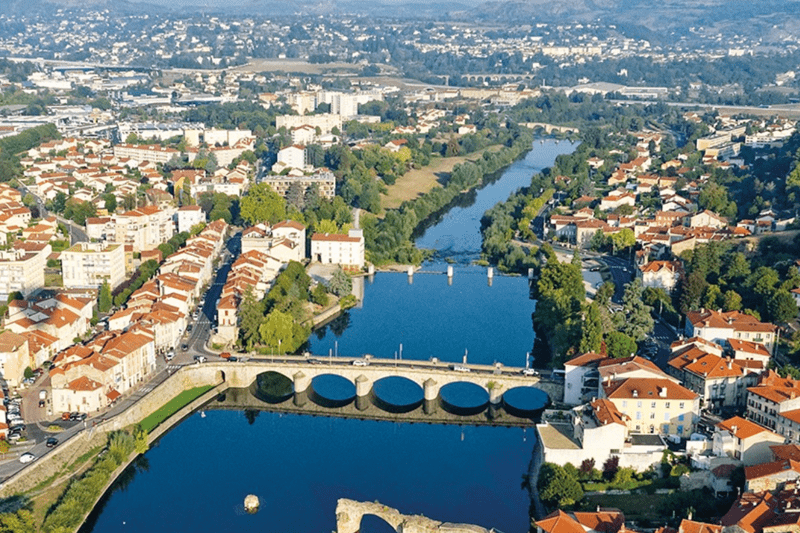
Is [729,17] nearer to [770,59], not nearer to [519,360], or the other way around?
[770,59]

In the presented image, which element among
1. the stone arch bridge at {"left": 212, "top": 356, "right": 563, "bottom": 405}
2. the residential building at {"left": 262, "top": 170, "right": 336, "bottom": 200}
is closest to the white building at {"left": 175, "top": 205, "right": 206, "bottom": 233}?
the residential building at {"left": 262, "top": 170, "right": 336, "bottom": 200}

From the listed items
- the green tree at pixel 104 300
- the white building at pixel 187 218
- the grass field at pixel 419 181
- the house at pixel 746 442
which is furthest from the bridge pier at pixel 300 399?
the grass field at pixel 419 181

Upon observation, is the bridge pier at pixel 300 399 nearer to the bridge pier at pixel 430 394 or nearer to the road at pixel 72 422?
the road at pixel 72 422

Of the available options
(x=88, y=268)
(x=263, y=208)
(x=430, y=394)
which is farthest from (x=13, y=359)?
(x=263, y=208)

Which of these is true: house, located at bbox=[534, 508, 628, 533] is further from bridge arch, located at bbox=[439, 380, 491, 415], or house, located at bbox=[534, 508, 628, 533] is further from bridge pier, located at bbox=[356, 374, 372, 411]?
bridge pier, located at bbox=[356, 374, 372, 411]

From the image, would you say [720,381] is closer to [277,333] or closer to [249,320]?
[277,333]
